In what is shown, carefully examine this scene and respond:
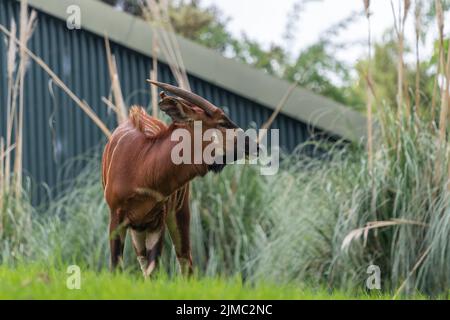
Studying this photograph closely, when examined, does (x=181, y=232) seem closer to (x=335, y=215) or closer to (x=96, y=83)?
(x=335, y=215)

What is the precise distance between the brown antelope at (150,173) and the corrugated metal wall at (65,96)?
5.89 meters

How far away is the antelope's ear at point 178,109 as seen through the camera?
3777 millimetres

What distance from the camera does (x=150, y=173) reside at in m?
3.89

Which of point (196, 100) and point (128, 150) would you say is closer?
point (196, 100)

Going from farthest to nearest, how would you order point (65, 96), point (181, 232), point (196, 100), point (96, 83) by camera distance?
point (96, 83) → point (65, 96) → point (181, 232) → point (196, 100)

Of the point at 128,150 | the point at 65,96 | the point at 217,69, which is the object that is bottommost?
the point at 128,150

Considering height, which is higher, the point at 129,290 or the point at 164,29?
the point at 164,29

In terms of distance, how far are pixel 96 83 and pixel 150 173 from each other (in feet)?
21.9

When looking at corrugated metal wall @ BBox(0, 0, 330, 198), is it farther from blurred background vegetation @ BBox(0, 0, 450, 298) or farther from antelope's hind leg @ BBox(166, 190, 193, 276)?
antelope's hind leg @ BBox(166, 190, 193, 276)

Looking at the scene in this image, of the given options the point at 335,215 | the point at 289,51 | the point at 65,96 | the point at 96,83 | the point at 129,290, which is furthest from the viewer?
the point at 289,51

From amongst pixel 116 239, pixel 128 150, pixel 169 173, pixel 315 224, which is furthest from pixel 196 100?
pixel 315 224

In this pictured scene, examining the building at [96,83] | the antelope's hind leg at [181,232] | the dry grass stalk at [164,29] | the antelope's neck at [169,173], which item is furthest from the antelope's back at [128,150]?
the building at [96,83]

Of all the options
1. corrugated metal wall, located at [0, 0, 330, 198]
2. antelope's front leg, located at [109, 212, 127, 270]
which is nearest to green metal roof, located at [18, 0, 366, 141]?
corrugated metal wall, located at [0, 0, 330, 198]
